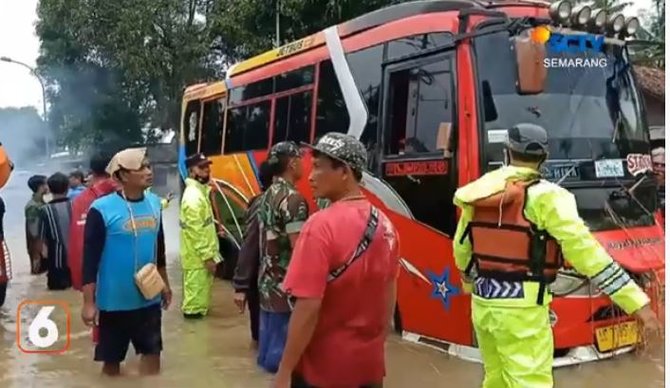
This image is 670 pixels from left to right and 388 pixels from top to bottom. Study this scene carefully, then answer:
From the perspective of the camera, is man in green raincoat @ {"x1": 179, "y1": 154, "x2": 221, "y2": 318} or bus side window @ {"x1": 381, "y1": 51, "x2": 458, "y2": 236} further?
man in green raincoat @ {"x1": 179, "y1": 154, "x2": 221, "y2": 318}

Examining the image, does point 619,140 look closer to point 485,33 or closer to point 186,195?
point 485,33

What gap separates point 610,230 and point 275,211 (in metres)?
2.50

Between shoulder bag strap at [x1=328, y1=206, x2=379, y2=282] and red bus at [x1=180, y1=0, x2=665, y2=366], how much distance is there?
→ 9.71 ft

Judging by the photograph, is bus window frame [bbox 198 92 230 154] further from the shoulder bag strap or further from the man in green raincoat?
the shoulder bag strap

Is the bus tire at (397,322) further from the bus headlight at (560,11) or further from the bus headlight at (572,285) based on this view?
the bus headlight at (560,11)

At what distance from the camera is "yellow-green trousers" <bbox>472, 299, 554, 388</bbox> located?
391 centimetres

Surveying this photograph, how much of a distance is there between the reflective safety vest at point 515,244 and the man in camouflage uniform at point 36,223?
26.4ft

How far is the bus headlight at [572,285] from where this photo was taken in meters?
5.82

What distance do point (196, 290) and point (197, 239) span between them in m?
0.61

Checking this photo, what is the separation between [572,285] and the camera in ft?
19.1

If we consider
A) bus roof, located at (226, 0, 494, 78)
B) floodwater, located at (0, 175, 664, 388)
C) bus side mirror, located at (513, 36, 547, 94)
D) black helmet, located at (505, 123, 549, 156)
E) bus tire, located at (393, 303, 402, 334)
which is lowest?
floodwater, located at (0, 175, 664, 388)

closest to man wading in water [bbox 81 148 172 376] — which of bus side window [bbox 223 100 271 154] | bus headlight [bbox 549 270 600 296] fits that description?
bus headlight [bbox 549 270 600 296]

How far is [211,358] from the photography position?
6.85 meters

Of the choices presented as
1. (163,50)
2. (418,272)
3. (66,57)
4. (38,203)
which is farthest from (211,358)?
(66,57)
